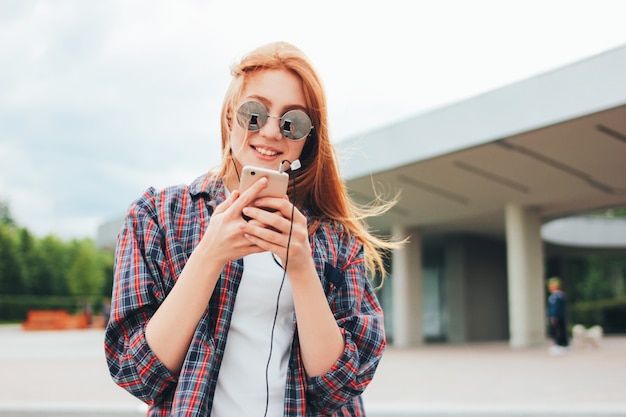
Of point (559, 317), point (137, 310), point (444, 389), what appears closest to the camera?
point (137, 310)

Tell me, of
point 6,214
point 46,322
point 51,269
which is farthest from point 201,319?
point 6,214

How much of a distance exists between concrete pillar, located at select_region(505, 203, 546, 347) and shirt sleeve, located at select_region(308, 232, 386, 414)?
15.7 meters

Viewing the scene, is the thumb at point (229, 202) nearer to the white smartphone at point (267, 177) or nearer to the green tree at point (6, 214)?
the white smartphone at point (267, 177)

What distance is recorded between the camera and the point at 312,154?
1.74 m

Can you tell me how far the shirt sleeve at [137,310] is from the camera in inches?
52.9

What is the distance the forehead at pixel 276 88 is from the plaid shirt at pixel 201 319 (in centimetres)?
28

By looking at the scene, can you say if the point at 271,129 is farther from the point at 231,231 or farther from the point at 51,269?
the point at 51,269

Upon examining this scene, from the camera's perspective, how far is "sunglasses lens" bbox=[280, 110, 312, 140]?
1.50 meters

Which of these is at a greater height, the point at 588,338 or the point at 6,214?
the point at 6,214

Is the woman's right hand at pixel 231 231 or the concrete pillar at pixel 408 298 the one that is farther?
the concrete pillar at pixel 408 298

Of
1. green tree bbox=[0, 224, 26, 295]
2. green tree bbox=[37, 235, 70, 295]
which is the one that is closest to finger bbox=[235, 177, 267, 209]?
green tree bbox=[0, 224, 26, 295]

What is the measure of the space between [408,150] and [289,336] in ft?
42.2

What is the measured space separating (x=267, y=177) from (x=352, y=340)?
0.49 meters

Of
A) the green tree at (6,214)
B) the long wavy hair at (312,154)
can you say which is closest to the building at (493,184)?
the long wavy hair at (312,154)
